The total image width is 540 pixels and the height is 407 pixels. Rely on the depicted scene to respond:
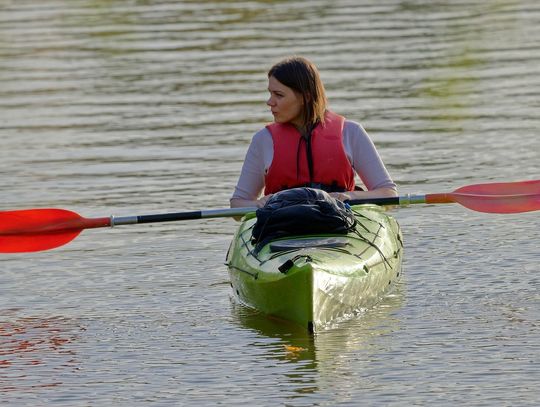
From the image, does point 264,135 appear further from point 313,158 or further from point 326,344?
point 326,344

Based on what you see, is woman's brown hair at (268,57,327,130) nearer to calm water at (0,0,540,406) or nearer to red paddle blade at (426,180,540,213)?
calm water at (0,0,540,406)

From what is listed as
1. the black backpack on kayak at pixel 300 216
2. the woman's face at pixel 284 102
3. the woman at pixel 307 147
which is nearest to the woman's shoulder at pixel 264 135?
the woman at pixel 307 147

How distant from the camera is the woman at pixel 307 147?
996cm

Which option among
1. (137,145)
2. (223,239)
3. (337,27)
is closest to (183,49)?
(337,27)

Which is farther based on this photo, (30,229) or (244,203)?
(30,229)

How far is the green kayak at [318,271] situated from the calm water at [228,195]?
5.1 inches

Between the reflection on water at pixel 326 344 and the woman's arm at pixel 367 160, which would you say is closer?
the reflection on water at pixel 326 344

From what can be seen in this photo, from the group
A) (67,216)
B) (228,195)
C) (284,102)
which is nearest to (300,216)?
(284,102)

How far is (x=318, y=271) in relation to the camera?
8.62 m

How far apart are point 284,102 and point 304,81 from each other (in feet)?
0.59

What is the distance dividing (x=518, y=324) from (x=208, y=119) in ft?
27.2

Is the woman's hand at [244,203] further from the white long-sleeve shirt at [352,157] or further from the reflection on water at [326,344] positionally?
the reflection on water at [326,344]

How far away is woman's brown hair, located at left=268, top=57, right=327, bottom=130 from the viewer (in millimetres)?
9922

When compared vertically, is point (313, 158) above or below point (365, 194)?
above
